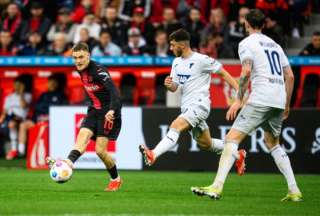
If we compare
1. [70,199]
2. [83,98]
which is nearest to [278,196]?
[70,199]

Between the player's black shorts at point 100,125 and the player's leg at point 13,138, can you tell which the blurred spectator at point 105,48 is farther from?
the player's black shorts at point 100,125

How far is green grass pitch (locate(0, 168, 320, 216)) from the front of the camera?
9797 millimetres

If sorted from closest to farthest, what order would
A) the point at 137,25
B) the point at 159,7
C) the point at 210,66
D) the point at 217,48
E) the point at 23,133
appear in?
the point at 210,66 < the point at 217,48 < the point at 23,133 < the point at 137,25 < the point at 159,7

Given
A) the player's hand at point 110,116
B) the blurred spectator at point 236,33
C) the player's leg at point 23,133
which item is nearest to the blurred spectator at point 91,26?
the player's leg at point 23,133

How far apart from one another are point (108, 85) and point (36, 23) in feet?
31.2

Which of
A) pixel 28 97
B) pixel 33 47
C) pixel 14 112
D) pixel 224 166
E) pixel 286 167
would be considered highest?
pixel 33 47

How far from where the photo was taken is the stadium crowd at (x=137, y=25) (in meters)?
19.5

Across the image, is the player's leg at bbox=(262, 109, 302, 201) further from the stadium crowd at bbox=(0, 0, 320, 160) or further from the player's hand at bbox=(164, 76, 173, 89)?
the stadium crowd at bbox=(0, 0, 320, 160)

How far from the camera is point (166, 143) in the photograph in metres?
11.9

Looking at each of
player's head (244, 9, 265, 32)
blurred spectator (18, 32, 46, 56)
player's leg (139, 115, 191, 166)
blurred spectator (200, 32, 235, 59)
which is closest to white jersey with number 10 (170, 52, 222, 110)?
player's leg (139, 115, 191, 166)

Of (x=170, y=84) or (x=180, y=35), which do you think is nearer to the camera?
(x=170, y=84)

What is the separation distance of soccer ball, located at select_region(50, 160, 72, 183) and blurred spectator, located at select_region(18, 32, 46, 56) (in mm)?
8768

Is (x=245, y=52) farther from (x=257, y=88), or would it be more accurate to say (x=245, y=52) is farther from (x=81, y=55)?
(x=81, y=55)

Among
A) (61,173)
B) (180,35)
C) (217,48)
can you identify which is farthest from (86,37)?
(61,173)
